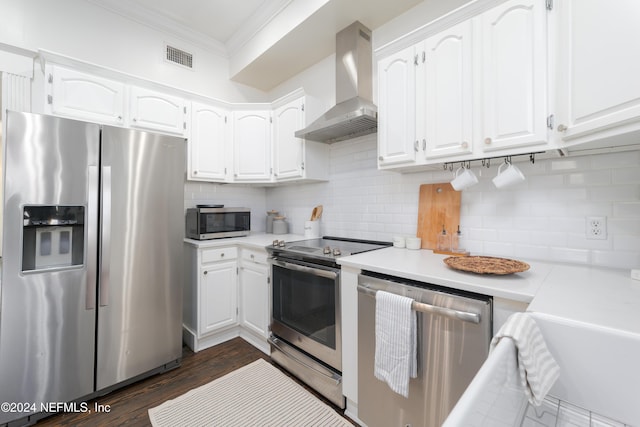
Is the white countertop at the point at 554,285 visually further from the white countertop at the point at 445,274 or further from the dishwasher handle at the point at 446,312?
the dishwasher handle at the point at 446,312

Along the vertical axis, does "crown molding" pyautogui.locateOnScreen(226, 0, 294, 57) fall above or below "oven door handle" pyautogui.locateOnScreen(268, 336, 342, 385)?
above

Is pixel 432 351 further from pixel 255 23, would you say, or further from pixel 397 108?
pixel 255 23

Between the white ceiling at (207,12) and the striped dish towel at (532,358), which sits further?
the white ceiling at (207,12)

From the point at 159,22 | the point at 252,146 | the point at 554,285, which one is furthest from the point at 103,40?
the point at 554,285

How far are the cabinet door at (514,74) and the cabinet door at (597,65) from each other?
0.07 metres

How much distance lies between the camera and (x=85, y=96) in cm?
209

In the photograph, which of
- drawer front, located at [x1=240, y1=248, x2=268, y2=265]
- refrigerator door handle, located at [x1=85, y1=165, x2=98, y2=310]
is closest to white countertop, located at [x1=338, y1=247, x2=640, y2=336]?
drawer front, located at [x1=240, y1=248, x2=268, y2=265]

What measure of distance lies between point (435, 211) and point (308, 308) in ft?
3.91

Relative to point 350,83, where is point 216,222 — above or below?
A: below

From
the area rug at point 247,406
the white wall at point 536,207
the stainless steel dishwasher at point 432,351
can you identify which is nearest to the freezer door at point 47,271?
the area rug at point 247,406

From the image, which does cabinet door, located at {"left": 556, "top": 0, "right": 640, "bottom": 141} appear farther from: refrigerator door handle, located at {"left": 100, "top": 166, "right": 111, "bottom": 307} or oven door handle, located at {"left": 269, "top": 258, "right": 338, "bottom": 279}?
refrigerator door handle, located at {"left": 100, "top": 166, "right": 111, "bottom": 307}

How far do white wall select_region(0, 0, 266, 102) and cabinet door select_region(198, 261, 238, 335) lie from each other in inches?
82.5

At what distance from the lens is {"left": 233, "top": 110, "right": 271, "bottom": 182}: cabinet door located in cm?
292

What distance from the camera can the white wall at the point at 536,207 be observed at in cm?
131
